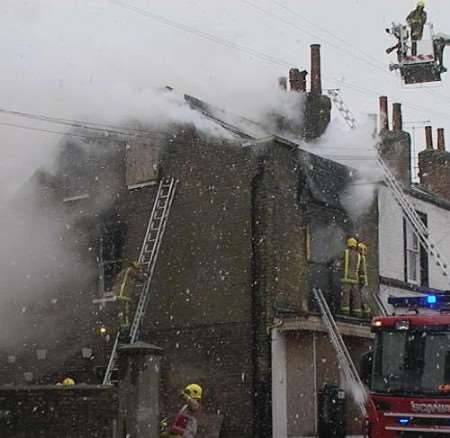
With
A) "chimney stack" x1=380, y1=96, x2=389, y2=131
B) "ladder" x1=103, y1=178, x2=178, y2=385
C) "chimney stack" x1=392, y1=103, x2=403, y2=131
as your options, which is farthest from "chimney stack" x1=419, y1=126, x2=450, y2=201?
"ladder" x1=103, y1=178, x2=178, y2=385

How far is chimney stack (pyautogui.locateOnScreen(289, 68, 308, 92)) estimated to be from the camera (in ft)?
61.5

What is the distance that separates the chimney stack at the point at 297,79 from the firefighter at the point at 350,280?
172 inches

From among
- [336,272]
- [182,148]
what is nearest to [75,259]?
[182,148]

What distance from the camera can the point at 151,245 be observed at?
15852 mm

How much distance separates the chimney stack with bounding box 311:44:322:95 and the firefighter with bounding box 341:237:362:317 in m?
4.76

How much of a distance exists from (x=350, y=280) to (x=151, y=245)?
11.6 feet

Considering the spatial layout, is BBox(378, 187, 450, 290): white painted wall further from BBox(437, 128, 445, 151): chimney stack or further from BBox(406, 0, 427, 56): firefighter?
BBox(437, 128, 445, 151): chimney stack

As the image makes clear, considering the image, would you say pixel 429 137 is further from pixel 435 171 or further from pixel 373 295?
pixel 373 295

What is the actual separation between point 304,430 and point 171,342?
2805 millimetres

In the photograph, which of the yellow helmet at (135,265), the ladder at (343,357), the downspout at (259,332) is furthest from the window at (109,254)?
the ladder at (343,357)

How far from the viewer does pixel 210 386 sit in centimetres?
1481

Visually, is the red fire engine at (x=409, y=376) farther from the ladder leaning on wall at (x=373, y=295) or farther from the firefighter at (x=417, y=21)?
the firefighter at (x=417, y=21)

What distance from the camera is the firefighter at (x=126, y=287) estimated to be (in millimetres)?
15266

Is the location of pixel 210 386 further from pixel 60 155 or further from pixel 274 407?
pixel 60 155
